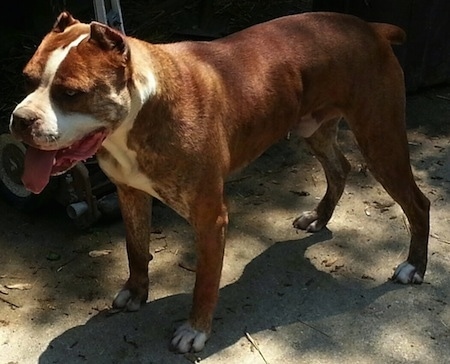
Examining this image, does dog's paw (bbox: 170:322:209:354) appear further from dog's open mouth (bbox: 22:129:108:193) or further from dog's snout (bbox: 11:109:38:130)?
dog's snout (bbox: 11:109:38:130)

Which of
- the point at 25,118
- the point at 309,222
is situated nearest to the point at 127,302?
the point at 309,222

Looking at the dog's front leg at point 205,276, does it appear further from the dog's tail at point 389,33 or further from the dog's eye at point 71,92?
the dog's tail at point 389,33

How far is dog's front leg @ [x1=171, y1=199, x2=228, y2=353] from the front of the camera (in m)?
3.54

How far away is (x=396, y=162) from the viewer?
13.2ft

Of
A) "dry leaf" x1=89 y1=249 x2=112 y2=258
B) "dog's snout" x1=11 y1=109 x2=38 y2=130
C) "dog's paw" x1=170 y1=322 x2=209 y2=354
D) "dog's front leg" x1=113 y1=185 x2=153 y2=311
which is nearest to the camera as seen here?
"dog's snout" x1=11 y1=109 x2=38 y2=130

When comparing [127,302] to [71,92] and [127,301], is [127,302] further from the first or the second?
[71,92]

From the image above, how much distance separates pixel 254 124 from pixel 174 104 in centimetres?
50

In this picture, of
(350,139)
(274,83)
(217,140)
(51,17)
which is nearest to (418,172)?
(350,139)

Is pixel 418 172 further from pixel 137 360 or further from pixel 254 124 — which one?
pixel 137 360

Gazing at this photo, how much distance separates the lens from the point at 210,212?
351 centimetres

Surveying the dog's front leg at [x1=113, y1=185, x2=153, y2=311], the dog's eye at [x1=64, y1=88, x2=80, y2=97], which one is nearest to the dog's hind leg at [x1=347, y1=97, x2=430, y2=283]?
the dog's front leg at [x1=113, y1=185, x2=153, y2=311]

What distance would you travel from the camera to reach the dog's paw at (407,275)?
413cm

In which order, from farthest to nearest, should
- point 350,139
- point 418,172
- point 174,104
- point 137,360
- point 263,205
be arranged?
point 350,139 < point 418,172 < point 263,205 < point 137,360 < point 174,104

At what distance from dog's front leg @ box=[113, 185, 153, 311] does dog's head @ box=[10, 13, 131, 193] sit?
710mm
